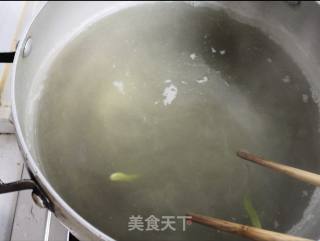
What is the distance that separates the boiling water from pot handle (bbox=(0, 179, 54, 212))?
183mm

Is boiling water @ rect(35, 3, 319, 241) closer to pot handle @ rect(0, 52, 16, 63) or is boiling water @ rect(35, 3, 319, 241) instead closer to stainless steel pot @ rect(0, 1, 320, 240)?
stainless steel pot @ rect(0, 1, 320, 240)

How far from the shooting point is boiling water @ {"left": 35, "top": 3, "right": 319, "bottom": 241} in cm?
97

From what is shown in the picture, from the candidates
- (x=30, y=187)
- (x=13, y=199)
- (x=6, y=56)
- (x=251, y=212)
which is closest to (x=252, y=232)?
(x=251, y=212)

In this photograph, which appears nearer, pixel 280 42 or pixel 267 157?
pixel 267 157

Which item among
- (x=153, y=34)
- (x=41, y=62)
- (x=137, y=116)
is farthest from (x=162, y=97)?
(x=41, y=62)

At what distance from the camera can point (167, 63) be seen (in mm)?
1233

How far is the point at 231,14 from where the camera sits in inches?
53.2

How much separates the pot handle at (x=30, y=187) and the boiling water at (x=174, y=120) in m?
0.18

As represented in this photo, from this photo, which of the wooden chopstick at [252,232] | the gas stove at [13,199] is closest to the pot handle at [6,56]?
the gas stove at [13,199]

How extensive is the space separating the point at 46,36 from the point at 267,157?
71 cm

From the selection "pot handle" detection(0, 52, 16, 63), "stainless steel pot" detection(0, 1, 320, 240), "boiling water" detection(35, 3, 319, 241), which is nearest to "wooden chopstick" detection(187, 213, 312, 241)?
"boiling water" detection(35, 3, 319, 241)

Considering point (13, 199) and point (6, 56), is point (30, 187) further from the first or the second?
point (6, 56)

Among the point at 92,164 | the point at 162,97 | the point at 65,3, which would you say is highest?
the point at 65,3

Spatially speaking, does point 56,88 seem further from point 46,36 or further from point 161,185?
point 161,185
